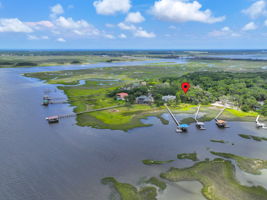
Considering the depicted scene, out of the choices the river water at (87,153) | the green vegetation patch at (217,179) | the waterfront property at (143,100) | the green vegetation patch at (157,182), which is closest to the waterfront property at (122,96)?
the waterfront property at (143,100)

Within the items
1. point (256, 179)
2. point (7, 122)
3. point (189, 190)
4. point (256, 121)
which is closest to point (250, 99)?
point (256, 121)

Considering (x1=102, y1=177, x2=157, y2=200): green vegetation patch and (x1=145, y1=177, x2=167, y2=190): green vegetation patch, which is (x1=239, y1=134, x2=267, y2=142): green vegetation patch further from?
(x1=102, y1=177, x2=157, y2=200): green vegetation patch

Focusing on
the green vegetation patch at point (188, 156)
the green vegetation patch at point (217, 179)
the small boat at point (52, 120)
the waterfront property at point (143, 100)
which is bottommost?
the green vegetation patch at point (217, 179)

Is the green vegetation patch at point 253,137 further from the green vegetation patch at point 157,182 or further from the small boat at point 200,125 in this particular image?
the green vegetation patch at point 157,182

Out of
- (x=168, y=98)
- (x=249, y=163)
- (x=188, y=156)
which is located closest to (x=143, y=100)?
(x=168, y=98)

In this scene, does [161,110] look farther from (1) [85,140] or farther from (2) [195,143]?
(1) [85,140]

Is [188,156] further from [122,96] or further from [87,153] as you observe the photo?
[122,96]
